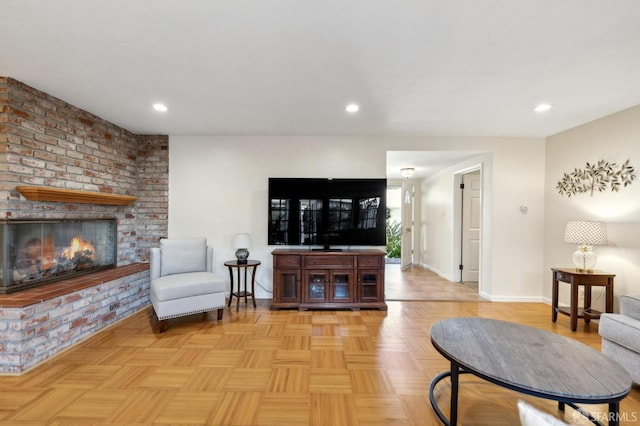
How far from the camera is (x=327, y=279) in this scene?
3.61 m

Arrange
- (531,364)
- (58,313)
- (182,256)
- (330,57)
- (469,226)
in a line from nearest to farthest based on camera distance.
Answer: (531,364) < (330,57) < (58,313) < (182,256) < (469,226)

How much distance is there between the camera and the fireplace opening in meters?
2.38

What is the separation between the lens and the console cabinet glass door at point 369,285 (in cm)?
362

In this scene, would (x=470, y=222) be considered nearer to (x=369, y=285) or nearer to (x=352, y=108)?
(x=369, y=285)

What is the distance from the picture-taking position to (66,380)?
81.1 inches

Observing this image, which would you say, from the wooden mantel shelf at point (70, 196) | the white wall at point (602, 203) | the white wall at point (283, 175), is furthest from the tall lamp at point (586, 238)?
the wooden mantel shelf at point (70, 196)

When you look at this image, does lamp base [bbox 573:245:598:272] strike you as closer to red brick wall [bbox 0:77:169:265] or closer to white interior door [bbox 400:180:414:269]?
white interior door [bbox 400:180:414:269]

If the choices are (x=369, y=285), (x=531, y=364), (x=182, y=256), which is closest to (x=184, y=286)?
(x=182, y=256)

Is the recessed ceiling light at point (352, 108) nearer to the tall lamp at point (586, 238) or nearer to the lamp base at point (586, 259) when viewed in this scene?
the tall lamp at point (586, 238)

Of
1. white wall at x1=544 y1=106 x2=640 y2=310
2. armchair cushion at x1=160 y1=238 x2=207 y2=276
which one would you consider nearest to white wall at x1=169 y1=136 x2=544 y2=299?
white wall at x1=544 y1=106 x2=640 y2=310

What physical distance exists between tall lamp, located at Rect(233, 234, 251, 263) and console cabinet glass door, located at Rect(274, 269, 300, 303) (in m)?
0.50

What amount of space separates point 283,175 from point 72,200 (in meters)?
2.34

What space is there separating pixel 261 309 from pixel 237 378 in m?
1.51

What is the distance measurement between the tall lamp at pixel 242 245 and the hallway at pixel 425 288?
6.98 feet
